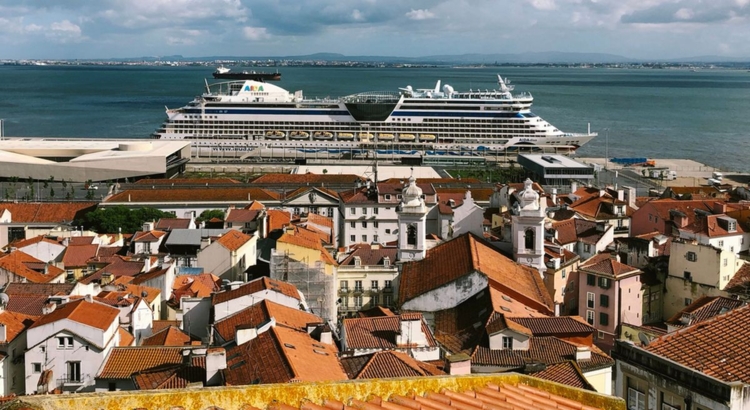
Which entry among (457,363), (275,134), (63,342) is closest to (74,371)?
(63,342)

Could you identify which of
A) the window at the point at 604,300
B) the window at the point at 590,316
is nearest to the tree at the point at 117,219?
the window at the point at 590,316

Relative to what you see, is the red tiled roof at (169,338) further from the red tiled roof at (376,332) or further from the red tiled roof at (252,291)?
the red tiled roof at (376,332)

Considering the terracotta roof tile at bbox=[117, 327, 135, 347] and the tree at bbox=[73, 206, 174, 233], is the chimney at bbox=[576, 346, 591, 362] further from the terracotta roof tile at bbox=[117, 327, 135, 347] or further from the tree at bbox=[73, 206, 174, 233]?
the tree at bbox=[73, 206, 174, 233]

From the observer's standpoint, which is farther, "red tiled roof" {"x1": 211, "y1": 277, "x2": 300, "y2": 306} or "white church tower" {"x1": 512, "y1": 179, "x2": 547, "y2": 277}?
"white church tower" {"x1": 512, "y1": 179, "x2": 547, "y2": 277}

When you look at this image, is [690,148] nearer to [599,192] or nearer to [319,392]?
[599,192]

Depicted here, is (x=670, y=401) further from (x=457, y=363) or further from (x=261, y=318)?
(x=261, y=318)

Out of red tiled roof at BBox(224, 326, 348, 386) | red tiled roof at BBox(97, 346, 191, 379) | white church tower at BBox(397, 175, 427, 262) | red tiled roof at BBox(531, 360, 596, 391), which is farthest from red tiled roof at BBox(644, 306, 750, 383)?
white church tower at BBox(397, 175, 427, 262)
